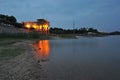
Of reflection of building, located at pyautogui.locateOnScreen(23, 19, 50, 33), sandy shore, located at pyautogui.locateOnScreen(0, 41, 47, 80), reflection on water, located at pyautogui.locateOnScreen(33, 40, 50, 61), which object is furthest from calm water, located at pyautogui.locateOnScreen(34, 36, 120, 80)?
reflection of building, located at pyautogui.locateOnScreen(23, 19, 50, 33)

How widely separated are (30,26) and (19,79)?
115066 mm

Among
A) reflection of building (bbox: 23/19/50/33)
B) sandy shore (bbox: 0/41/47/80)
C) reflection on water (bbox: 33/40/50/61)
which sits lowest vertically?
reflection on water (bbox: 33/40/50/61)

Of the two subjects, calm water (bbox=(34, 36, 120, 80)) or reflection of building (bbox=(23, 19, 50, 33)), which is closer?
calm water (bbox=(34, 36, 120, 80))

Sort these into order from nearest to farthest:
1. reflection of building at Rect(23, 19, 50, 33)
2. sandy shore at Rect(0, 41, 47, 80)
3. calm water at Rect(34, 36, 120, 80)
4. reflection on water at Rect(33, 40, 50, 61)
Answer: sandy shore at Rect(0, 41, 47, 80)
calm water at Rect(34, 36, 120, 80)
reflection on water at Rect(33, 40, 50, 61)
reflection of building at Rect(23, 19, 50, 33)

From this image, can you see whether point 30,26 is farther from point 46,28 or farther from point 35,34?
point 35,34

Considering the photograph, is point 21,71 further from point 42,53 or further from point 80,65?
point 42,53

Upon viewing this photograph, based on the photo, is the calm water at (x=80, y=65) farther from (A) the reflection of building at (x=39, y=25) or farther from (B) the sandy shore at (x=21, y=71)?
(A) the reflection of building at (x=39, y=25)

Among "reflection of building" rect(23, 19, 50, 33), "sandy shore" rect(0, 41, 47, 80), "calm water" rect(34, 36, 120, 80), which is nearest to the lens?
"sandy shore" rect(0, 41, 47, 80)

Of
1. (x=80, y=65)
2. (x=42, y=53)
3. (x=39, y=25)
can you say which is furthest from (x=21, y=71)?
(x=39, y=25)

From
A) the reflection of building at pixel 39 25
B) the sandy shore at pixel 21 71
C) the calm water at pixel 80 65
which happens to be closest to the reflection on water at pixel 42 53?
the calm water at pixel 80 65

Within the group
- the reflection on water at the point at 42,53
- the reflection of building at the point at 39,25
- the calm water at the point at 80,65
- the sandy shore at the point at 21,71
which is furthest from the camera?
the reflection of building at the point at 39,25

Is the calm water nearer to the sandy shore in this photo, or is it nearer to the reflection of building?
the sandy shore

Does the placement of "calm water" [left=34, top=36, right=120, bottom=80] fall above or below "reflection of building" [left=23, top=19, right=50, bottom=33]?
below

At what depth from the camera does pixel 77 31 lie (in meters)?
164
